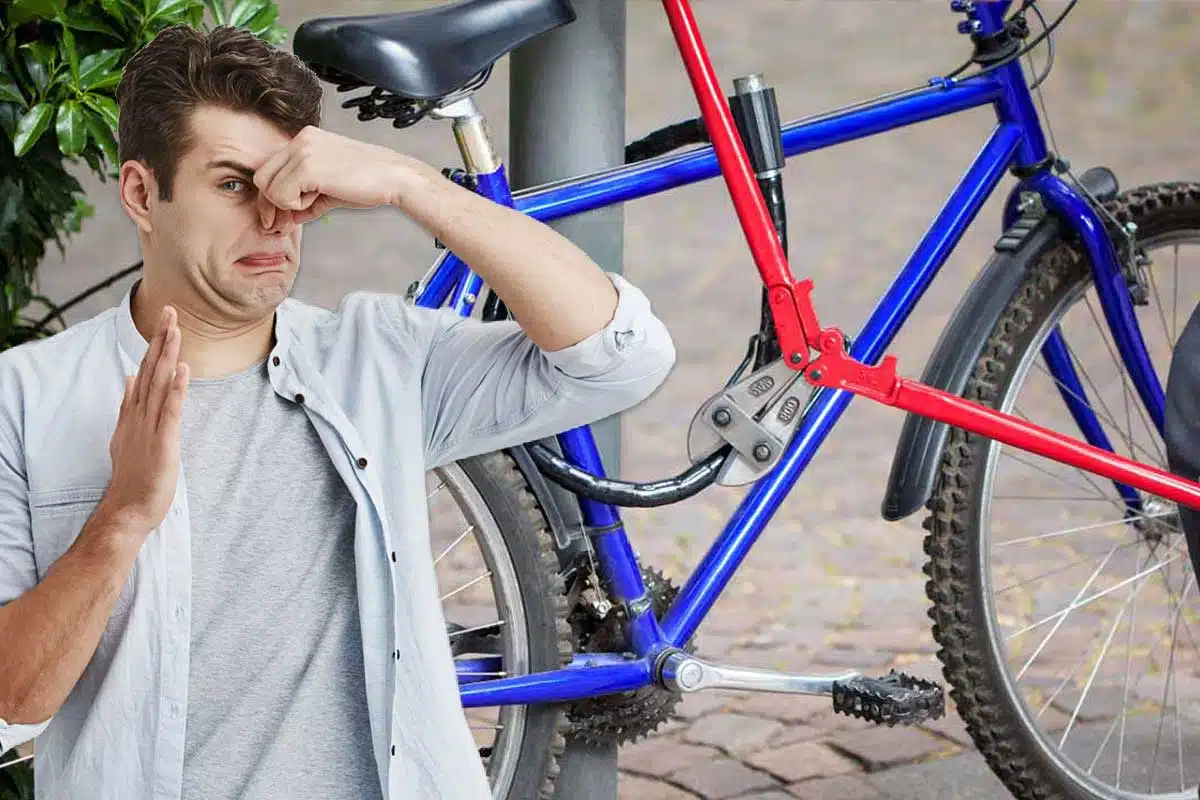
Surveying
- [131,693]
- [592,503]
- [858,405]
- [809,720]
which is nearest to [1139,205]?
[592,503]

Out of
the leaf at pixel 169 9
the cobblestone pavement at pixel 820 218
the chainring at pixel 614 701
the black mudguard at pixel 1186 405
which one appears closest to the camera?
the black mudguard at pixel 1186 405

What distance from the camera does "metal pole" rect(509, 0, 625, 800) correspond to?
2.04 meters

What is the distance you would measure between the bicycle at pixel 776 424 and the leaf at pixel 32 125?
355 millimetres

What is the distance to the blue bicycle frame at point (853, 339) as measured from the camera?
1.86 meters

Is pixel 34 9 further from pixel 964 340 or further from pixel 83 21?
pixel 964 340

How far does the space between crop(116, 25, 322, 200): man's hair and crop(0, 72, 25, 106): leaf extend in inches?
20.8

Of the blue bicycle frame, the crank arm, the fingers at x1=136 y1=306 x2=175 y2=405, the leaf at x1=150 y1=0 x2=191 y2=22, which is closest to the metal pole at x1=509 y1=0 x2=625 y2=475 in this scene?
the blue bicycle frame

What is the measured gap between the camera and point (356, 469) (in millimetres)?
1378

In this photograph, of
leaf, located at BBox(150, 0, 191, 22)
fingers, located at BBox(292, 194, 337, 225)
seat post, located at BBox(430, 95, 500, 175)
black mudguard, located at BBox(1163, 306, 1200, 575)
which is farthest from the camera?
leaf, located at BBox(150, 0, 191, 22)

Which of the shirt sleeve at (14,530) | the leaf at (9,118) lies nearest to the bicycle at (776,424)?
the leaf at (9,118)

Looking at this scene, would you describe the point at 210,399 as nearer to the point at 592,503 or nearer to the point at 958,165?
the point at 592,503

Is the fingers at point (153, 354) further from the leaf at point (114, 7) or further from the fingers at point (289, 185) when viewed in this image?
the leaf at point (114, 7)

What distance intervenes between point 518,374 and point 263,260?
250 millimetres

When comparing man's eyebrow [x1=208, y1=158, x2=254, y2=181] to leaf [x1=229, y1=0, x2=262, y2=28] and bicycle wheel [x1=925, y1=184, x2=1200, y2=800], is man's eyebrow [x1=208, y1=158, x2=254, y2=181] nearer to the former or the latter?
leaf [x1=229, y1=0, x2=262, y2=28]
